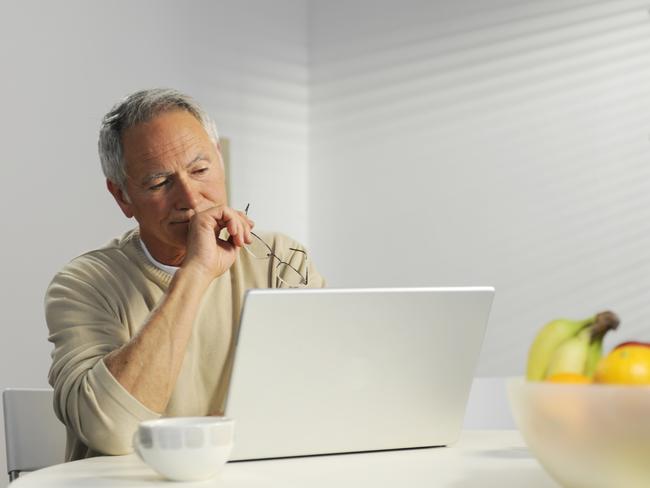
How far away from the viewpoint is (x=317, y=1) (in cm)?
436

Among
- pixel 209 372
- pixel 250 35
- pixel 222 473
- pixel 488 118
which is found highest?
pixel 250 35

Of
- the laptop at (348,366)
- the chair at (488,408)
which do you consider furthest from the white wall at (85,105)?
the laptop at (348,366)

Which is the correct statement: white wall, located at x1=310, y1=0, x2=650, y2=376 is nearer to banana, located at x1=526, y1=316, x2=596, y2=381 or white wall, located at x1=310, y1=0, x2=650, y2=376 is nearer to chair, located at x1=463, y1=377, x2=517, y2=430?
chair, located at x1=463, y1=377, x2=517, y2=430

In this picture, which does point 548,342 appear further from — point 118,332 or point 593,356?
point 118,332

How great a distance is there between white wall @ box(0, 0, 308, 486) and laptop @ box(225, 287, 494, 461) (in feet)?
7.28

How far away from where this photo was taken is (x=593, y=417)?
0.81 m

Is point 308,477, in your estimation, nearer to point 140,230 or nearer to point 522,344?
point 140,230

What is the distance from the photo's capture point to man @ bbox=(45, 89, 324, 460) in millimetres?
1516

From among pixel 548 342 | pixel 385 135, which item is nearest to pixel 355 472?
pixel 548 342

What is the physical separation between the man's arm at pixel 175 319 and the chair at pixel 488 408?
2.08 feet

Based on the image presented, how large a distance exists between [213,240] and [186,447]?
0.70m

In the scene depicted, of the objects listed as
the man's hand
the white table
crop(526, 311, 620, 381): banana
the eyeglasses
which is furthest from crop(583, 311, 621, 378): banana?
the eyeglasses

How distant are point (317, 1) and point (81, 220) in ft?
5.42

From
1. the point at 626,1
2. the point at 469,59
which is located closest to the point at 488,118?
the point at 469,59
